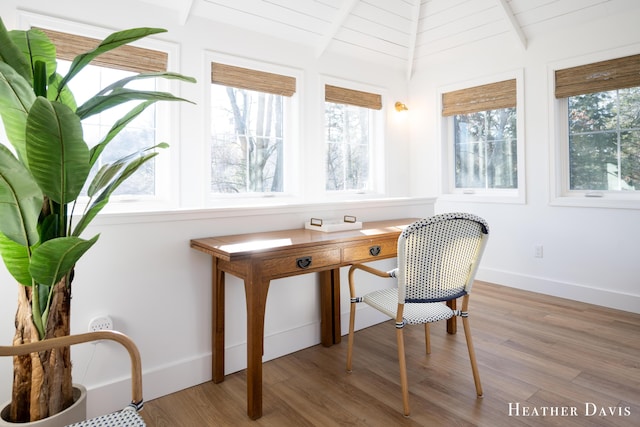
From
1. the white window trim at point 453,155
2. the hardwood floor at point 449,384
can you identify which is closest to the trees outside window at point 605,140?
the white window trim at point 453,155

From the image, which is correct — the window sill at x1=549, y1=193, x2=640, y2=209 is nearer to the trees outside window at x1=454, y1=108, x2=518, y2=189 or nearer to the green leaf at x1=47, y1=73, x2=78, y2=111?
the trees outside window at x1=454, y1=108, x2=518, y2=189

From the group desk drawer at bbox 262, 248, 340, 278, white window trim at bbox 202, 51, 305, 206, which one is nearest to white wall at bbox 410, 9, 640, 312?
white window trim at bbox 202, 51, 305, 206

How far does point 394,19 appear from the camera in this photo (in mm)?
3971

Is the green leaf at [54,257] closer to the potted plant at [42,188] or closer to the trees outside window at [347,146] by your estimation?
the potted plant at [42,188]

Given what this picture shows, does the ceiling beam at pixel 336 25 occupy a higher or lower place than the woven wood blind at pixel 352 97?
higher

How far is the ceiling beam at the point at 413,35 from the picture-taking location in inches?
154

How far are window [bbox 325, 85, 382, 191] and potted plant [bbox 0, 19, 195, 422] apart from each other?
3.00 metres

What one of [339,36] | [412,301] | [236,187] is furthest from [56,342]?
[339,36]

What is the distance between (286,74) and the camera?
369 cm

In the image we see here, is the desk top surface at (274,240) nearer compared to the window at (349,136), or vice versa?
the desk top surface at (274,240)

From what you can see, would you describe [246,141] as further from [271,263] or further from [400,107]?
[271,263]

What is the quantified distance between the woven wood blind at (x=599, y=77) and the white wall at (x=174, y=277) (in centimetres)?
163

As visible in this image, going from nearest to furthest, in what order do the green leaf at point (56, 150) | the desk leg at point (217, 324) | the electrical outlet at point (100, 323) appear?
the green leaf at point (56, 150), the electrical outlet at point (100, 323), the desk leg at point (217, 324)

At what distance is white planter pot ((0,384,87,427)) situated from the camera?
1.16 metres
